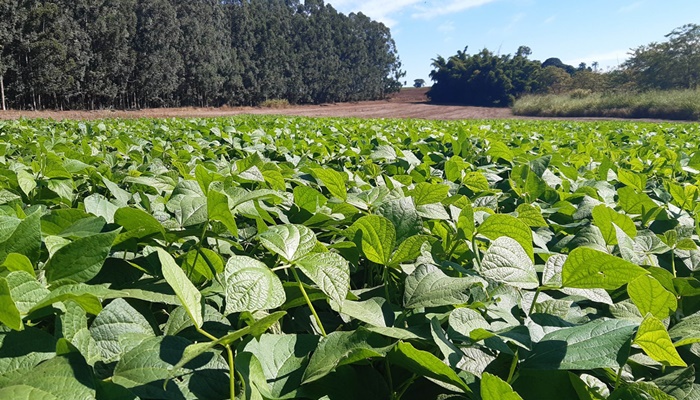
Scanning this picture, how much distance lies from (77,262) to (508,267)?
0.55m

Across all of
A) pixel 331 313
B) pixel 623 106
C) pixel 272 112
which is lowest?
pixel 272 112

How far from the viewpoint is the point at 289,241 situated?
639 mm

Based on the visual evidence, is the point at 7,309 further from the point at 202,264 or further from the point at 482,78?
the point at 482,78

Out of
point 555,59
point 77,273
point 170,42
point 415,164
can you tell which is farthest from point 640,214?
point 555,59

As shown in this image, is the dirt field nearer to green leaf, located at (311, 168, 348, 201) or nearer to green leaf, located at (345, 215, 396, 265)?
green leaf, located at (311, 168, 348, 201)

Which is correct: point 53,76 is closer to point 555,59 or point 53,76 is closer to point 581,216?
point 581,216

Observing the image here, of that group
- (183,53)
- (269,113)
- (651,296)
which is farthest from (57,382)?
(183,53)

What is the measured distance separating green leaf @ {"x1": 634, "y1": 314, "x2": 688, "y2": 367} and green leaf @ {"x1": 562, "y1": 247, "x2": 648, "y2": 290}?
0.21 ft

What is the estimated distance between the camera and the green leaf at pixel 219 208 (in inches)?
27.6

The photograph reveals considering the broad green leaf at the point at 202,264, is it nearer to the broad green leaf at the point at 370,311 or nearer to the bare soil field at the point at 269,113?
the broad green leaf at the point at 370,311

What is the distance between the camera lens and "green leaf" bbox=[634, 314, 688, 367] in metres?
0.52

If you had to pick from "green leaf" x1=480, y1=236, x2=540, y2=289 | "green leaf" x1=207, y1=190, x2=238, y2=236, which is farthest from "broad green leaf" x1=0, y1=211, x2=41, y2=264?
"green leaf" x1=480, y1=236, x2=540, y2=289

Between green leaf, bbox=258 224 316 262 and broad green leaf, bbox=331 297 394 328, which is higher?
green leaf, bbox=258 224 316 262

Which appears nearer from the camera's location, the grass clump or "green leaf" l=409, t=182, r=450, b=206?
"green leaf" l=409, t=182, r=450, b=206
